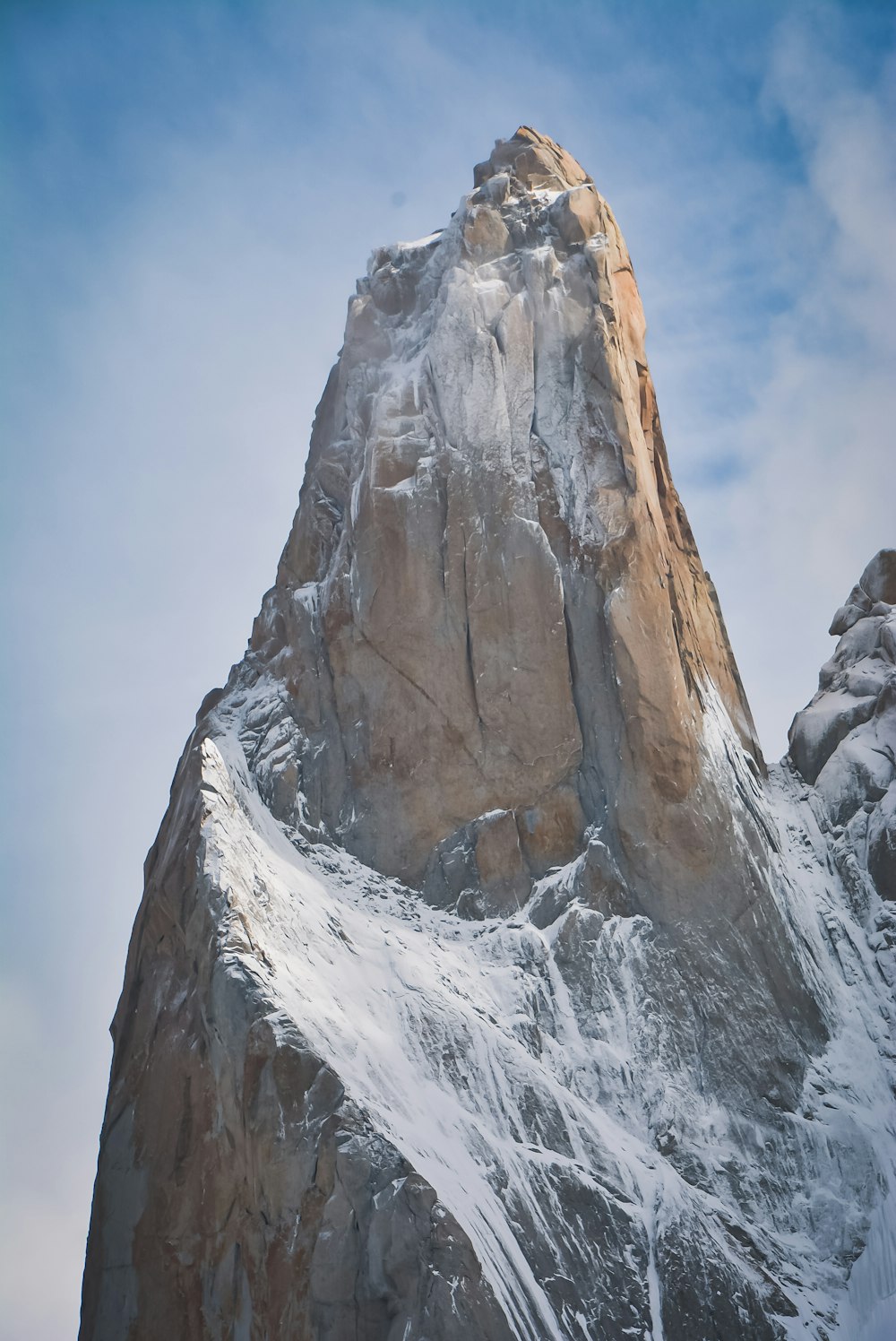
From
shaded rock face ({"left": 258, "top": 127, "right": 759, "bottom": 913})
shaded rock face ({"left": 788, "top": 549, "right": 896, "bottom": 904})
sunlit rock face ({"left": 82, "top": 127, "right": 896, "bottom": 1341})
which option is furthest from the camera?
shaded rock face ({"left": 788, "top": 549, "right": 896, "bottom": 904})

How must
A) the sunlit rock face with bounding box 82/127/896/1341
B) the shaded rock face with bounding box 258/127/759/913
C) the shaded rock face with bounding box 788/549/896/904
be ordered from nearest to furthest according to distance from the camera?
the sunlit rock face with bounding box 82/127/896/1341 → the shaded rock face with bounding box 258/127/759/913 → the shaded rock face with bounding box 788/549/896/904

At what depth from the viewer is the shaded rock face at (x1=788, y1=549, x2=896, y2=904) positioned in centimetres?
4866

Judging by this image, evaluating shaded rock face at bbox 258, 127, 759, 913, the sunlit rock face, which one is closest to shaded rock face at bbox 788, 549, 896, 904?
the sunlit rock face

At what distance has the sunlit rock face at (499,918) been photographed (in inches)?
1403

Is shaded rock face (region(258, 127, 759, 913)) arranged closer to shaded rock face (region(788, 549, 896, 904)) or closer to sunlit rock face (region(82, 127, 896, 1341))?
sunlit rock face (region(82, 127, 896, 1341))

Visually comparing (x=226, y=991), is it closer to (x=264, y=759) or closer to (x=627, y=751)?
(x=264, y=759)

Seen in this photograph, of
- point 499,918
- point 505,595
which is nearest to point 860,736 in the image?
point 505,595

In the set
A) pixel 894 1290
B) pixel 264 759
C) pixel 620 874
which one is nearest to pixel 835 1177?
pixel 894 1290

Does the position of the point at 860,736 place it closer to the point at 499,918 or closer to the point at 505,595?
the point at 505,595

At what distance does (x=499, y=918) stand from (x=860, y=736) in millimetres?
15162

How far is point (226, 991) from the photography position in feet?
121

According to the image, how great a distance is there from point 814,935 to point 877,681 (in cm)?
1051

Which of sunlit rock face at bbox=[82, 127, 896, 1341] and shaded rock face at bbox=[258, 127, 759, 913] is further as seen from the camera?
shaded rock face at bbox=[258, 127, 759, 913]

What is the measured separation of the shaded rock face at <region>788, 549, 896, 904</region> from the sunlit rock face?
7.9 inches
